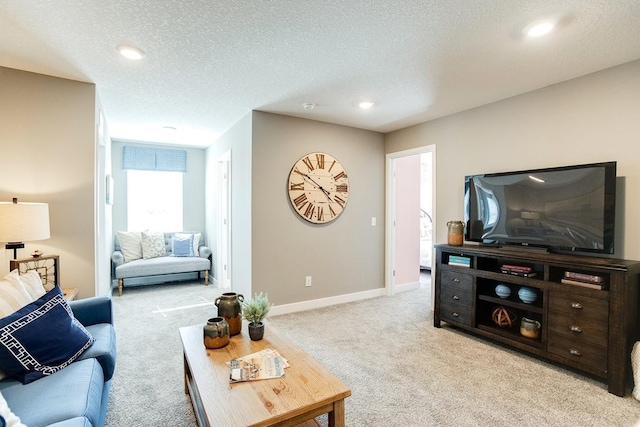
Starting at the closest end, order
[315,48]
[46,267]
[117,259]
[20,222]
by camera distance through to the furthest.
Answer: [20,222] < [315,48] < [46,267] < [117,259]

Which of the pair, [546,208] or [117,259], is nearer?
[546,208]

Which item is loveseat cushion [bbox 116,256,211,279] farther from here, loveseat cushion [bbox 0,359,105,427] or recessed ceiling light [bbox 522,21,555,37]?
recessed ceiling light [bbox 522,21,555,37]

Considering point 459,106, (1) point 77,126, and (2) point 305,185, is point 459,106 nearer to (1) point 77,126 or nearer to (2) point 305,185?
(2) point 305,185

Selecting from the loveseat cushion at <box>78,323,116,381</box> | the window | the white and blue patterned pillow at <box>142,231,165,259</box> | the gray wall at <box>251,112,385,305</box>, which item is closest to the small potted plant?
the loveseat cushion at <box>78,323,116,381</box>

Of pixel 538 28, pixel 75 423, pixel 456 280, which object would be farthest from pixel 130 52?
pixel 456 280

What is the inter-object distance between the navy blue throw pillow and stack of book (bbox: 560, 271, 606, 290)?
10.8ft

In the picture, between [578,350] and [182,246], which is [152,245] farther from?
[578,350]

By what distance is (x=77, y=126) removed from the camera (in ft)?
9.23

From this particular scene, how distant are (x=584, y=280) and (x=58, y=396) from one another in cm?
326

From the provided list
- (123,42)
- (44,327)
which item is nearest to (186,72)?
(123,42)

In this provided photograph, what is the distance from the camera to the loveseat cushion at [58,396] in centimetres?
128

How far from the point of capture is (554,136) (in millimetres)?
2914

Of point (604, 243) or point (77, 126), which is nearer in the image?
point (604, 243)

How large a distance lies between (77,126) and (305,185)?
235 cm
